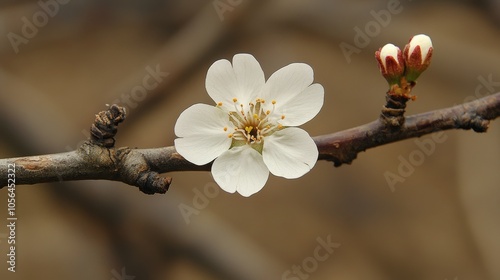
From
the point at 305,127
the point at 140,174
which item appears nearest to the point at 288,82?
the point at 140,174

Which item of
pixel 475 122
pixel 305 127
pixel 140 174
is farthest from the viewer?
pixel 305 127

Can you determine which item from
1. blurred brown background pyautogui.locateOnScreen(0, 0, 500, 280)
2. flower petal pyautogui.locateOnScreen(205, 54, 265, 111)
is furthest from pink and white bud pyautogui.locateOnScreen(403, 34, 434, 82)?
blurred brown background pyautogui.locateOnScreen(0, 0, 500, 280)

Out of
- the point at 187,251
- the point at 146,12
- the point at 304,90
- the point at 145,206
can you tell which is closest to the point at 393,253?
the point at 187,251

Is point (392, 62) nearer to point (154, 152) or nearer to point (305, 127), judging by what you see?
point (154, 152)

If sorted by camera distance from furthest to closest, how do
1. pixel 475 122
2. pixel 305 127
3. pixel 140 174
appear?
pixel 305 127, pixel 475 122, pixel 140 174

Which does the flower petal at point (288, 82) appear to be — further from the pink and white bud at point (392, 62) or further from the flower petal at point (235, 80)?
the pink and white bud at point (392, 62)

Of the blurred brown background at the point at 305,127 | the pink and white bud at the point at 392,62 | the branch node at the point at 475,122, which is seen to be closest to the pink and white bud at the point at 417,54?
the pink and white bud at the point at 392,62
